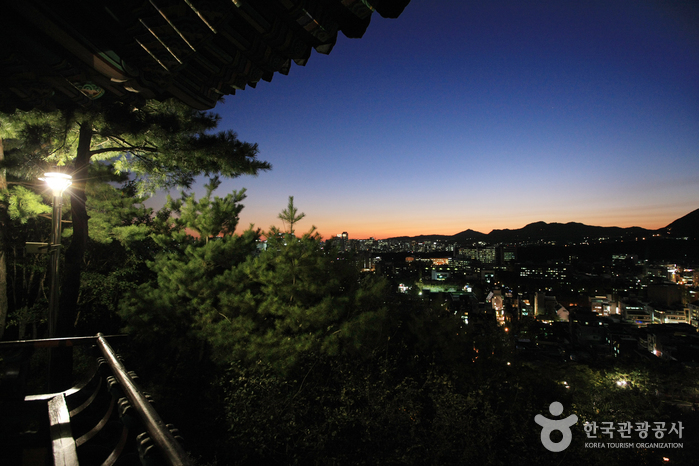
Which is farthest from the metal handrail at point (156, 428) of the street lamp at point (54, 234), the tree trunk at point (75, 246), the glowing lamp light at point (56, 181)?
the tree trunk at point (75, 246)

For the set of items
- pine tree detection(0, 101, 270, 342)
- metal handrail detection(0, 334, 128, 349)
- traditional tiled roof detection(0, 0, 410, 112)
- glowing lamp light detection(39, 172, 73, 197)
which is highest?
pine tree detection(0, 101, 270, 342)

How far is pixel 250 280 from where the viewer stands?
5246 mm

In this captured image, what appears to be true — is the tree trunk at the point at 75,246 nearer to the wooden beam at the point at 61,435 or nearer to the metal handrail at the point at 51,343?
the metal handrail at the point at 51,343

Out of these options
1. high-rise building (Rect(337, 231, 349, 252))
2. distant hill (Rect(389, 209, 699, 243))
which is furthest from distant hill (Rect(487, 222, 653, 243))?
high-rise building (Rect(337, 231, 349, 252))

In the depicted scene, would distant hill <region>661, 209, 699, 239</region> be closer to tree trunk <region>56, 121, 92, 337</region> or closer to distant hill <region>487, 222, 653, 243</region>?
distant hill <region>487, 222, 653, 243</region>

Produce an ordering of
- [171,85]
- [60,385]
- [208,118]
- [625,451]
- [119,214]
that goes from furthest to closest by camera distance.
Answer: [119,214] → [208,118] → [625,451] → [60,385] → [171,85]

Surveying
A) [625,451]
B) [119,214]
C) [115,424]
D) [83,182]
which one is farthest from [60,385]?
[625,451]

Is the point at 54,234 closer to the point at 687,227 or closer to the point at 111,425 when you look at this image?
the point at 111,425

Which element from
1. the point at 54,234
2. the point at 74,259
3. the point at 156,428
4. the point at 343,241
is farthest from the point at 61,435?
the point at 74,259

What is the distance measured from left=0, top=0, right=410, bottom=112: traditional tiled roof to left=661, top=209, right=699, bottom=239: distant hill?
204ft

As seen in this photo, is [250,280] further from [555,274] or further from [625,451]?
[555,274]

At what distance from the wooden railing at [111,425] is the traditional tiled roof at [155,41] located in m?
0.97

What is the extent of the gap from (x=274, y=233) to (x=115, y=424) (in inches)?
155

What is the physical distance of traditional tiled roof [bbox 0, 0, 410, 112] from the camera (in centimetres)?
81
